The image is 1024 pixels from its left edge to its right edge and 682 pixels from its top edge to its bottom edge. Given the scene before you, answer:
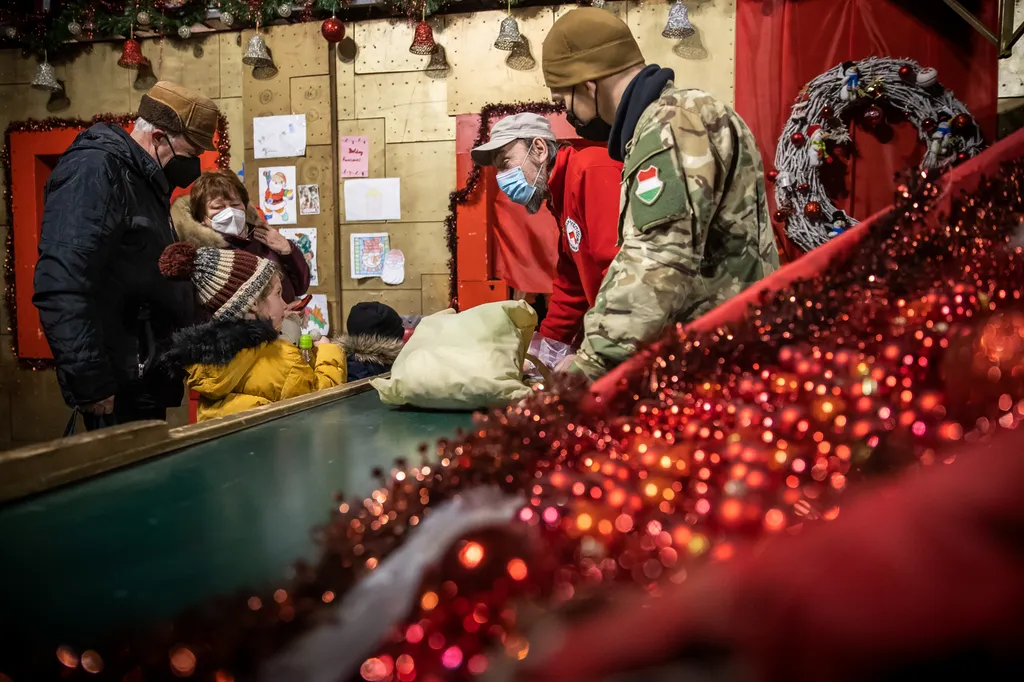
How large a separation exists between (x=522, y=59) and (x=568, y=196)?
214 centimetres

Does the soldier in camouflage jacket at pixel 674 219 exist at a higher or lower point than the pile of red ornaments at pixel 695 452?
higher

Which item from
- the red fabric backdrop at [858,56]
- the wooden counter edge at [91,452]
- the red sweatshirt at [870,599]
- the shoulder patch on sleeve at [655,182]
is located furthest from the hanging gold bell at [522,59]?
the red sweatshirt at [870,599]

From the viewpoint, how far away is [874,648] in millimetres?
246

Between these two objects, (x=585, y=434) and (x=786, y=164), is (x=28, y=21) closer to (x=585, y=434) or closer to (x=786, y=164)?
(x=786, y=164)

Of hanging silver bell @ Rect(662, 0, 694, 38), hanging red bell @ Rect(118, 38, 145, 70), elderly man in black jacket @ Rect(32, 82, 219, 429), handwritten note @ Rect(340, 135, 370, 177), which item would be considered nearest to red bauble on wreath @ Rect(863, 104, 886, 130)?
hanging silver bell @ Rect(662, 0, 694, 38)

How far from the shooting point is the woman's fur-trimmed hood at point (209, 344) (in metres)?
1.72

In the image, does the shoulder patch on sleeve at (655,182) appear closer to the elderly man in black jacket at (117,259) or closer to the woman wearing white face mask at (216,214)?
the elderly man in black jacket at (117,259)

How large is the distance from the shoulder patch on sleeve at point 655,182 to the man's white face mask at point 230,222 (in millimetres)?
2104

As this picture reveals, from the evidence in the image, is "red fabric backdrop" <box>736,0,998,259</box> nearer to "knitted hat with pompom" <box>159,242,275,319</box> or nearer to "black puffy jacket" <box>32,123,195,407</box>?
"knitted hat with pompom" <box>159,242,275,319</box>

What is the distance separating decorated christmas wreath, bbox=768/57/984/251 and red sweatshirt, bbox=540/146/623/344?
1716 mm

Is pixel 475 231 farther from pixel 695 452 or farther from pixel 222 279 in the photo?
pixel 695 452

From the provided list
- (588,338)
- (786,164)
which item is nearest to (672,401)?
(588,338)

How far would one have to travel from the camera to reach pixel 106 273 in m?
2.00

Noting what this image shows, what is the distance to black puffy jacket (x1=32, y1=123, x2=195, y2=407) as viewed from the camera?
74.7 inches
